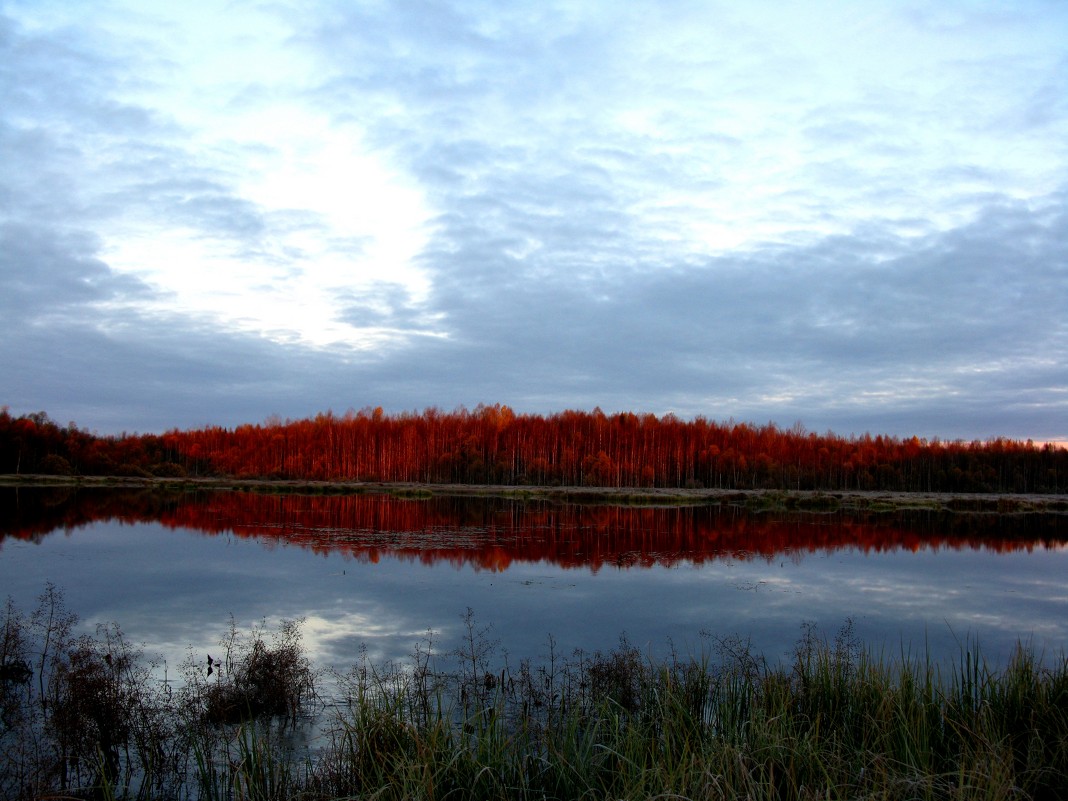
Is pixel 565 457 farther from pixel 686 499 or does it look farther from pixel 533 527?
pixel 533 527

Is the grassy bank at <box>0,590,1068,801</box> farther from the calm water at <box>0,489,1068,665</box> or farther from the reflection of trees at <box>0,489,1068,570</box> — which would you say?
the reflection of trees at <box>0,489,1068,570</box>

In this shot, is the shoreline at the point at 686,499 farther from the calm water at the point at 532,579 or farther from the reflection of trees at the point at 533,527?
the calm water at the point at 532,579

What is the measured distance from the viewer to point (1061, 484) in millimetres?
91688

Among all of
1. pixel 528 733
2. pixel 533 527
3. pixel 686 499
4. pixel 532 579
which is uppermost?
pixel 528 733

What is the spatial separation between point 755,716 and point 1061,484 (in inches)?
4170

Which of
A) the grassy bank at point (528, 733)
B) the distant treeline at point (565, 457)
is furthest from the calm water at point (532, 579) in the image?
the distant treeline at point (565, 457)

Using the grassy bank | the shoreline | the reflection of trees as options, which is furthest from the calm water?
the shoreline

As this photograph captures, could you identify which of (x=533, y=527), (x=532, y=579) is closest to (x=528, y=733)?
(x=532, y=579)

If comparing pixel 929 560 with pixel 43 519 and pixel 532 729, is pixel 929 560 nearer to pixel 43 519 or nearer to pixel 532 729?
pixel 532 729

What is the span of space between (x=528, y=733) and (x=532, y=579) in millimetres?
12284

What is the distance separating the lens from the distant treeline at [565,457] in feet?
282

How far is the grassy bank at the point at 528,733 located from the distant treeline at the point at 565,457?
242 feet

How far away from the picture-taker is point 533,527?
32.7m

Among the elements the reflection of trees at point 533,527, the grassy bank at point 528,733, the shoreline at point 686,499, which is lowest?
the shoreline at point 686,499
